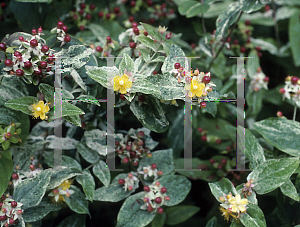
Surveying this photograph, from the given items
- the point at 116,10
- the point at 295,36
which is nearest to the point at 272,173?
the point at 295,36

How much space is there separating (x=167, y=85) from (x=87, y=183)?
1.28ft

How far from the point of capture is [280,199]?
1.04 meters

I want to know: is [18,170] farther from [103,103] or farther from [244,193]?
[244,193]

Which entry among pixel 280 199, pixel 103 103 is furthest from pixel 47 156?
pixel 280 199

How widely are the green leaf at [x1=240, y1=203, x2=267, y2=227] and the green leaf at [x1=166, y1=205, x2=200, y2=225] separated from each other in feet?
0.88

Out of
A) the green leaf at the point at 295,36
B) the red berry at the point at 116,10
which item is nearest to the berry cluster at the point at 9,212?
the red berry at the point at 116,10

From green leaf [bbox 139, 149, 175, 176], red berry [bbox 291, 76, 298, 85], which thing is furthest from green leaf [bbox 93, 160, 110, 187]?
red berry [bbox 291, 76, 298, 85]

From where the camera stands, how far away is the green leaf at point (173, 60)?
2.85ft

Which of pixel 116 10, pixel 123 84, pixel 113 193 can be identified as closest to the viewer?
pixel 123 84

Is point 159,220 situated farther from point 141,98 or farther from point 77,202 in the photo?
point 141,98

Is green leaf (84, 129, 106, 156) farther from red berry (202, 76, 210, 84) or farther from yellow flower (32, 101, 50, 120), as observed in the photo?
red berry (202, 76, 210, 84)

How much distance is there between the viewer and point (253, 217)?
81 cm

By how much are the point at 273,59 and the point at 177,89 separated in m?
0.92

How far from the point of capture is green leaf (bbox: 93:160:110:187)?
Answer: 3.08 feet
